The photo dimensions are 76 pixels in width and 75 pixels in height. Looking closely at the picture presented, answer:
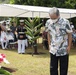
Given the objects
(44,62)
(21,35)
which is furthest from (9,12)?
(44,62)

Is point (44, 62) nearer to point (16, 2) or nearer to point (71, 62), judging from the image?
point (71, 62)

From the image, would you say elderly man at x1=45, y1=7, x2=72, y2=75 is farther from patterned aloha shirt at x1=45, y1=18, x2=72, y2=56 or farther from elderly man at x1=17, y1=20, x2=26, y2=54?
elderly man at x1=17, y1=20, x2=26, y2=54

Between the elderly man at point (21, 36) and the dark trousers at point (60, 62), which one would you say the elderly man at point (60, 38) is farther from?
the elderly man at point (21, 36)

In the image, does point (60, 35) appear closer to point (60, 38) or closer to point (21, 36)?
point (60, 38)

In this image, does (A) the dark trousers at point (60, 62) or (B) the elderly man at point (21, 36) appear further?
(B) the elderly man at point (21, 36)

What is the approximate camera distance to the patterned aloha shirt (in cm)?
550

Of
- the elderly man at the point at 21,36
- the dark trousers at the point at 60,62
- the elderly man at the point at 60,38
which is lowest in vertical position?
the elderly man at the point at 21,36

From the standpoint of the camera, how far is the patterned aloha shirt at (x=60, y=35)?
5.50 m

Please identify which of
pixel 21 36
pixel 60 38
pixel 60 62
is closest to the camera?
pixel 60 38

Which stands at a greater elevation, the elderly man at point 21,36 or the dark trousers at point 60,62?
the dark trousers at point 60,62

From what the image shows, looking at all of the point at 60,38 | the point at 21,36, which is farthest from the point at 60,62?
the point at 21,36

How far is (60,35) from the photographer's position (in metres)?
5.50

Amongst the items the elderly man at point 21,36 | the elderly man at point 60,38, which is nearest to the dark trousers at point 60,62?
the elderly man at point 60,38

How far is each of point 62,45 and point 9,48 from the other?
31.3 feet
